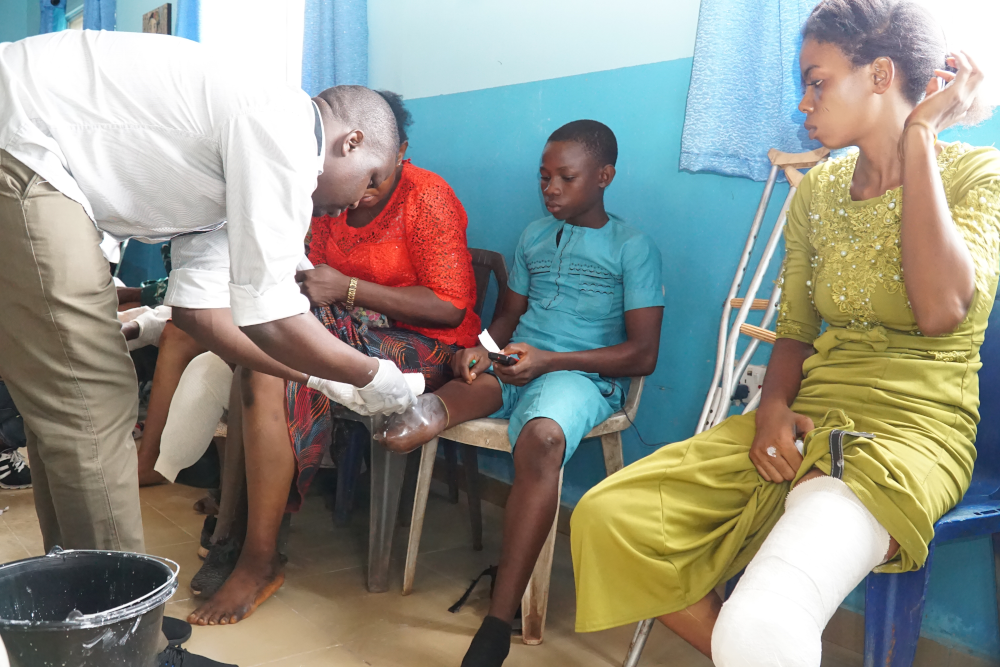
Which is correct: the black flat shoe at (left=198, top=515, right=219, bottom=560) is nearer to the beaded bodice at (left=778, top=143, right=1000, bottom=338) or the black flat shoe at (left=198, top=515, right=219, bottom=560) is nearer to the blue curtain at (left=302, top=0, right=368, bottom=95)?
the beaded bodice at (left=778, top=143, right=1000, bottom=338)

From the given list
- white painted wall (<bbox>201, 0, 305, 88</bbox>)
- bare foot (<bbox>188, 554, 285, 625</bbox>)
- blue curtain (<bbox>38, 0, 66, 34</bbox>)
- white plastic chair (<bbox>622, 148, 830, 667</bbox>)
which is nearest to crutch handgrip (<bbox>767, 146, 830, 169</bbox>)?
white plastic chair (<bbox>622, 148, 830, 667</bbox>)

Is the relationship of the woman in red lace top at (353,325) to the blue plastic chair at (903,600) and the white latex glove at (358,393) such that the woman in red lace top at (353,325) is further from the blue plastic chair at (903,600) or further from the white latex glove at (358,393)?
the blue plastic chair at (903,600)

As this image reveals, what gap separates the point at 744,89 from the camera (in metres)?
1.75

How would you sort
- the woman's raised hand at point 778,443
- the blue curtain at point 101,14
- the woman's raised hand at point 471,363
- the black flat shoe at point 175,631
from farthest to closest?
1. the blue curtain at point 101,14
2. the woman's raised hand at point 471,363
3. the black flat shoe at point 175,631
4. the woman's raised hand at point 778,443

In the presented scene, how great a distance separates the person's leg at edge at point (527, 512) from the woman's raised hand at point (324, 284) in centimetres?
64

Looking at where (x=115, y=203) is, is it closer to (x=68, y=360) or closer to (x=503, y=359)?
(x=68, y=360)

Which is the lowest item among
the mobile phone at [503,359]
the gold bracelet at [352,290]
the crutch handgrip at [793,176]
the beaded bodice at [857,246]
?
the mobile phone at [503,359]

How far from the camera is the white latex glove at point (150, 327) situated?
272 cm

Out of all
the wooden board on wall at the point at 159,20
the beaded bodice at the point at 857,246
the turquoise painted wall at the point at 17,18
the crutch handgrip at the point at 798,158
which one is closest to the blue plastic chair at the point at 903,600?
the beaded bodice at the point at 857,246

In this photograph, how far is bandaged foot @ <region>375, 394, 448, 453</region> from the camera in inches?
68.8

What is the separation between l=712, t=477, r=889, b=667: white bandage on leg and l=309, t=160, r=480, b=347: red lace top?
1163 millimetres

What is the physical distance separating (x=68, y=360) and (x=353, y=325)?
2.85 ft

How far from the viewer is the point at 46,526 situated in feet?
4.58

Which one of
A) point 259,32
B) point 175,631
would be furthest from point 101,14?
point 175,631
